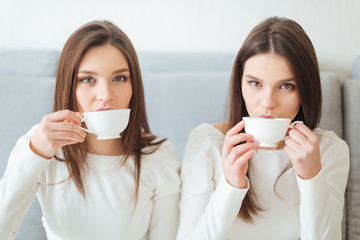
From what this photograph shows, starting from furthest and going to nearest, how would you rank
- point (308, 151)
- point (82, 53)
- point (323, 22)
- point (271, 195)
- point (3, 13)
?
point (3, 13), point (323, 22), point (271, 195), point (82, 53), point (308, 151)

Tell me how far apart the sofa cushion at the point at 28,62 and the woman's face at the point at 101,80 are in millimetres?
512

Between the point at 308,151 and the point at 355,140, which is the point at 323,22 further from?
the point at 308,151

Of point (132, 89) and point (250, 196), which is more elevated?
point (132, 89)

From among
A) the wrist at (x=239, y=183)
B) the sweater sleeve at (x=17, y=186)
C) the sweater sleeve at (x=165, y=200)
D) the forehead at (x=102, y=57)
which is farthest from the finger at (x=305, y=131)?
the sweater sleeve at (x=17, y=186)

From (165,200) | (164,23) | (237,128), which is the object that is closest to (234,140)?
(237,128)

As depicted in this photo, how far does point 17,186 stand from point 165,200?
0.48 meters

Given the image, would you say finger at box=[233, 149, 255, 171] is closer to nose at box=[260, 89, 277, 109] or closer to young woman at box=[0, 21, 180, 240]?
nose at box=[260, 89, 277, 109]

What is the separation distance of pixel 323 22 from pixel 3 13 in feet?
4.40

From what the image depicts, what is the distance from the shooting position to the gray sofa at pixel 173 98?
1.36 meters

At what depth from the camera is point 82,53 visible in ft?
3.51

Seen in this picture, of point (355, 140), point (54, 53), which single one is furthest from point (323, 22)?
point (54, 53)

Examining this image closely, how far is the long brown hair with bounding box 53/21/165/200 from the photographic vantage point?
3.55 feet

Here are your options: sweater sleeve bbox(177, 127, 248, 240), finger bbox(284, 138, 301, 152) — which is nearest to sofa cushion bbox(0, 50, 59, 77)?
sweater sleeve bbox(177, 127, 248, 240)

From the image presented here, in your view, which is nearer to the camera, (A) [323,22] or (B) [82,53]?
(B) [82,53]
